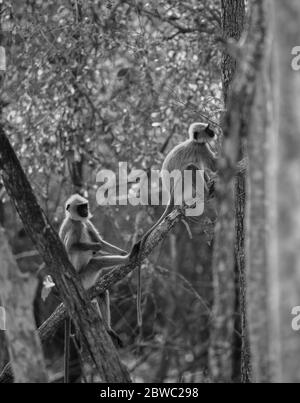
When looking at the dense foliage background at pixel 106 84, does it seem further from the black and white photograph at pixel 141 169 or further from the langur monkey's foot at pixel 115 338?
the langur monkey's foot at pixel 115 338

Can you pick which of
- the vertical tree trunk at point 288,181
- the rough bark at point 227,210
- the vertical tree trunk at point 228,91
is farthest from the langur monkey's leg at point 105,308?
the vertical tree trunk at point 288,181

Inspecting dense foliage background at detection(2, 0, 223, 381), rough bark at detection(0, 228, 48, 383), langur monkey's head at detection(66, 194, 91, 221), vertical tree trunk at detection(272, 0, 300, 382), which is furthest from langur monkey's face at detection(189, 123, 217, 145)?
vertical tree trunk at detection(272, 0, 300, 382)

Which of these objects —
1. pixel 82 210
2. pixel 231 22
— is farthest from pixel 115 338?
pixel 231 22

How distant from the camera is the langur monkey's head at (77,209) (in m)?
6.19

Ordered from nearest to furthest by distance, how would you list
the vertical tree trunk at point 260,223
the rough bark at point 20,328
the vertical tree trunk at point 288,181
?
the vertical tree trunk at point 288,181
the vertical tree trunk at point 260,223
the rough bark at point 20,328

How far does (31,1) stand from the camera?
6969 mm

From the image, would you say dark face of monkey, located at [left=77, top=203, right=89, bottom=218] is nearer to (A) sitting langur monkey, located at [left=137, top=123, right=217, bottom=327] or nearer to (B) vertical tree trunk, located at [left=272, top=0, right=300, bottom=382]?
(A) sitting langur monkey, located at [left=137, top=123, right=217, bottom=327]

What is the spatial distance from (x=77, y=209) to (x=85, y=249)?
1.26 ft

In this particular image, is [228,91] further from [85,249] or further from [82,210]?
[85,249]

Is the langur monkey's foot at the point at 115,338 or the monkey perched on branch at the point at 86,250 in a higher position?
the monkey perched on branch at the point at 86,250

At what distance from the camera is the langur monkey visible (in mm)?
5867
